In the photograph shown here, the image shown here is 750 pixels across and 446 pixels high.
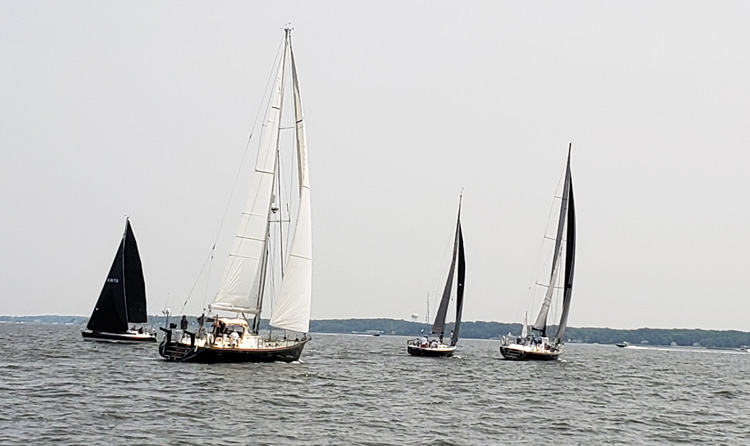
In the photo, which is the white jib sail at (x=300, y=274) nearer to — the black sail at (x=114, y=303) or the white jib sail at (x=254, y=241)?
the white jib sail at (x=254, y=241)

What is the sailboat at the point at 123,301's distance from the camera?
273 feet

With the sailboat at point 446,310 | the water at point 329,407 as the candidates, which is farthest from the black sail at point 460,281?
the water at point 329,407

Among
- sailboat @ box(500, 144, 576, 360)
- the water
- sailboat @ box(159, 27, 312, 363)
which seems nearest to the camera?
the water

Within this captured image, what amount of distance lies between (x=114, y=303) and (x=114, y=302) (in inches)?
4.1

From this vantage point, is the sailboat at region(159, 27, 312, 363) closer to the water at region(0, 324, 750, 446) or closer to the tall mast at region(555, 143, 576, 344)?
the water at region(0, 324, 750, 446)

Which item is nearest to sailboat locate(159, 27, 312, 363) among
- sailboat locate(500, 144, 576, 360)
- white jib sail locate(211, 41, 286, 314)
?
white jib sail locate(211, 41, 286, 314)

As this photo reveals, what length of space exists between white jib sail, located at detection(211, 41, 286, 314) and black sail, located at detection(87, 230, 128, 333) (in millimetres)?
31269

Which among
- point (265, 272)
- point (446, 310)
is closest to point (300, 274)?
point (265, 272)

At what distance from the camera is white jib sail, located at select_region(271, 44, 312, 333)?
5384cm

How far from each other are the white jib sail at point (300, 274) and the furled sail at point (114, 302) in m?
32.7

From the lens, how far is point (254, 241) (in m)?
54.8

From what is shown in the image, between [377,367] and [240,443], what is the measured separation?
38.0 metres

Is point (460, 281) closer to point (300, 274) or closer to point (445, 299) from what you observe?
point (445, 299)

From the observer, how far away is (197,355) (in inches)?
2028
